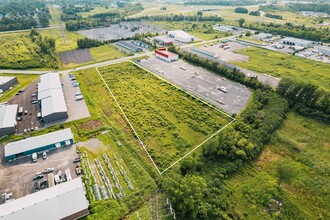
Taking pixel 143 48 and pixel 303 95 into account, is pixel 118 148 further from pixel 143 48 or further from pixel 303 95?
pixel 143 48

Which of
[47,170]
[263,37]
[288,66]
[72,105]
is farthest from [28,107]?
[263,37]

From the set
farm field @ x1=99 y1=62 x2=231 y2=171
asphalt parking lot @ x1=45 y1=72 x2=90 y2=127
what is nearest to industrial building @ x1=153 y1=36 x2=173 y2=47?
farm field @ x1=99 y1=62 x2=231 y2=171

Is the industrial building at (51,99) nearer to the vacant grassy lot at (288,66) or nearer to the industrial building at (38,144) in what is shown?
the industrial building at (38,144)

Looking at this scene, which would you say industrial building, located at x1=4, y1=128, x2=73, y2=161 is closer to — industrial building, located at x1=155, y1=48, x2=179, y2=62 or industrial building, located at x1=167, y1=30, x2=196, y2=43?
industrial building, located at x1=155, y1=48, x2=179, y2=62

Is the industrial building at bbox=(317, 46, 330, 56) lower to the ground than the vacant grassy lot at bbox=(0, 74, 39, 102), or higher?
lower

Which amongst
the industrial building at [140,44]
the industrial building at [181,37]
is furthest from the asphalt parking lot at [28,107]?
the industrial building at [181,37]

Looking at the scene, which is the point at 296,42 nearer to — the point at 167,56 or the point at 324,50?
the point at 324,50
